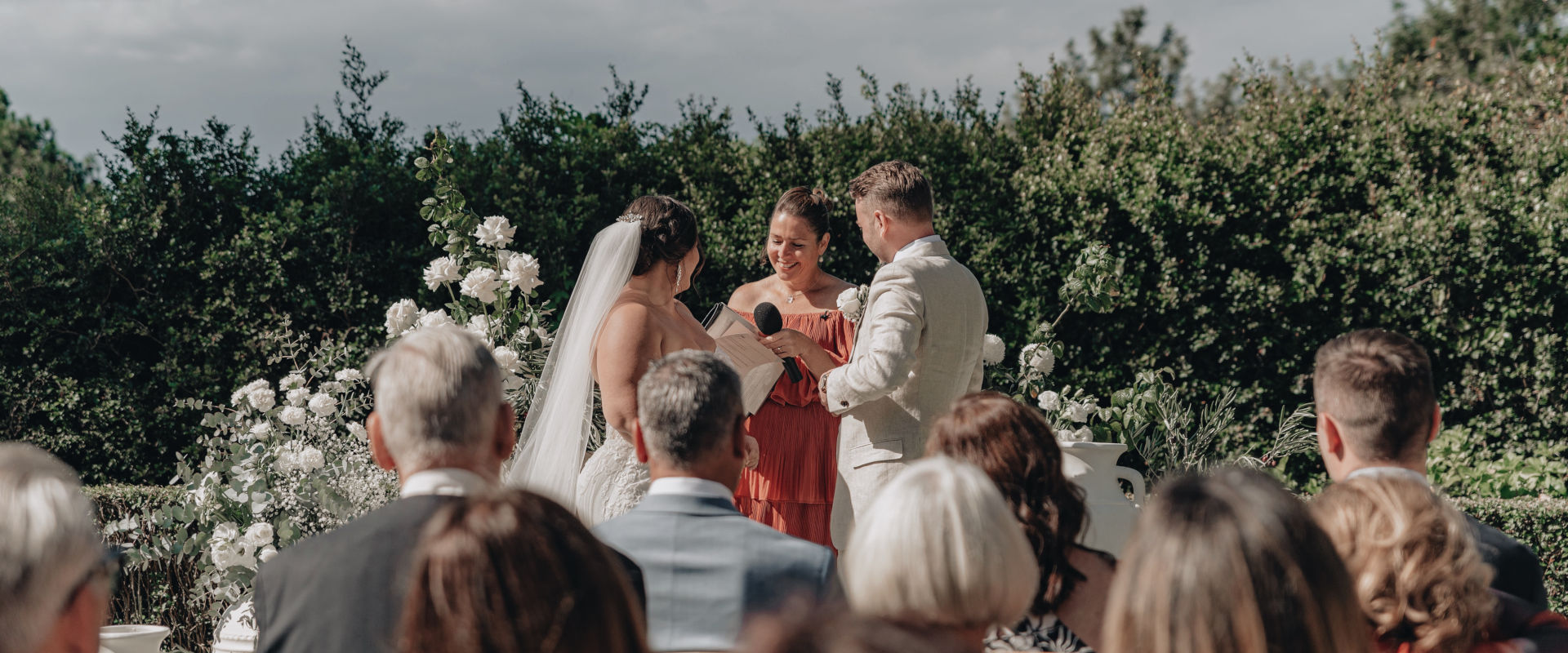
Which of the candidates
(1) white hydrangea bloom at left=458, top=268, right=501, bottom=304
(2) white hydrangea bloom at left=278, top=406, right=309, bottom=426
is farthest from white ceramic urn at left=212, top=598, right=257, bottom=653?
(1) white hydrangea bloom at left=458, top=268, right=501, bottom=304

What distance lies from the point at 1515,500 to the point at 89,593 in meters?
6.71

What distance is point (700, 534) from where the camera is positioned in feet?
6.85

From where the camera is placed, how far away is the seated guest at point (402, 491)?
178 centimetres

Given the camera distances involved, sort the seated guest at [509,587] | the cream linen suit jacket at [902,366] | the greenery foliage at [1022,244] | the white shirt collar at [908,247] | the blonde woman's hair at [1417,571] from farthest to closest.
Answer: the greenery foliage at [1022,244]
the white shirt collar at [908,247]
the cream linen suit jacket at [902,366]
the blonde woman's hair at [1417,571]
the seated guest at [509,587]

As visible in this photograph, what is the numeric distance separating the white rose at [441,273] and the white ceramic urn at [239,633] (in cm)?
149

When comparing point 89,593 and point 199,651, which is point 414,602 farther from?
point 199,651

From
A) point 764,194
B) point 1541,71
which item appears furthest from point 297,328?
point 1541,71

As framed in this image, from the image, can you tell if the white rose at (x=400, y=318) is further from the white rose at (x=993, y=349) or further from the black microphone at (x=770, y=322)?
the white rose at (x=993, y=349)

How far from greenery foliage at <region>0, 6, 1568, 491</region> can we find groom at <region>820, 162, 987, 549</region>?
299 cm

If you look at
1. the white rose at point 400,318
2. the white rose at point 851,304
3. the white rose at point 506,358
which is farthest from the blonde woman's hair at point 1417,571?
the white rose at point 400,318

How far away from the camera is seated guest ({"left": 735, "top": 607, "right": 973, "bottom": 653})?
1.03 m

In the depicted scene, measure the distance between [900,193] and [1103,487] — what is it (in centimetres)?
134

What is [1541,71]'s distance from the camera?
8.20 meters

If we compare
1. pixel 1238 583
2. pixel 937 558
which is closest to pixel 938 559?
pixel 937 558
